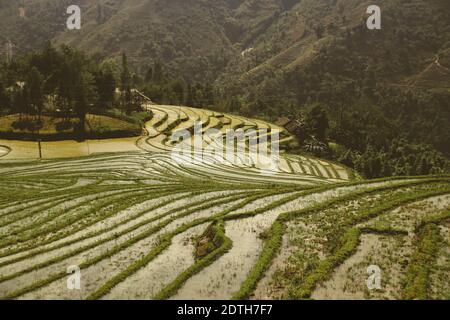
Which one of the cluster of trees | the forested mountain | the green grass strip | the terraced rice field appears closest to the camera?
the green grass strip

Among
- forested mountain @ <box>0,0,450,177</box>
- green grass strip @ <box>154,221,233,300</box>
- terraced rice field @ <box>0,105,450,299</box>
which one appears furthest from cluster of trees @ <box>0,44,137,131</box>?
green grass strip @ <box>154,221,233,300</box>

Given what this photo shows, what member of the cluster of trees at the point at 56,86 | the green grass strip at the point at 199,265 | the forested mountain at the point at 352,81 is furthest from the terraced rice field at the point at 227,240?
the forested mountain at the point at 352,81

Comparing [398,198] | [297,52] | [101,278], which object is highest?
[297,52]

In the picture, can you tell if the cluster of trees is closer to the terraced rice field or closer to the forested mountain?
the forested mountain

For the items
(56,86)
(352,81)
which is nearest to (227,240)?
(56,86)

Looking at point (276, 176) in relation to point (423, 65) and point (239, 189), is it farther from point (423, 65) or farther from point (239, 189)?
point (423, 65)

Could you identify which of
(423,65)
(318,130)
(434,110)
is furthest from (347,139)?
(423,65)

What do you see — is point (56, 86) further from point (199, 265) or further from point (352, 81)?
point (352, 81)
